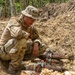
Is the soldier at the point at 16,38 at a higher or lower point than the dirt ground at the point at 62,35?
higher

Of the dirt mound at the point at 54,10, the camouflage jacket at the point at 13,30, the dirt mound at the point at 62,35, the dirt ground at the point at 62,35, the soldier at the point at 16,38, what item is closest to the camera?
the camouflage jacket at the point at 13,30

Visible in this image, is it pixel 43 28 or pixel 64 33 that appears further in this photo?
pixel 43 28

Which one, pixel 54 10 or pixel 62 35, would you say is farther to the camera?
pixel 54 10

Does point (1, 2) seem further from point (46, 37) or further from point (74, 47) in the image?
point (74, 47)

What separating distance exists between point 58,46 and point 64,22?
2123mm

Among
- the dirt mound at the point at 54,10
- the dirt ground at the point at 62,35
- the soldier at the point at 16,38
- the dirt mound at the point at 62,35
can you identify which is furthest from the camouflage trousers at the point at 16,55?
the dirt mound at the point at 54,10

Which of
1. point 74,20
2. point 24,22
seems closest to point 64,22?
point 74,20

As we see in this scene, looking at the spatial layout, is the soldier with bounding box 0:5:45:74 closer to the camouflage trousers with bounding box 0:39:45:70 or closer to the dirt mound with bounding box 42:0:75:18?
the camouflage trousers with bounding box 0:39:45:70

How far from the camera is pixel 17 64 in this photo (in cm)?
428

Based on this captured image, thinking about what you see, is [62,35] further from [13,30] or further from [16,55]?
[13,30]

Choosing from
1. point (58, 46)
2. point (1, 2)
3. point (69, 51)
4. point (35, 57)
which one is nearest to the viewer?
point (35, 57)

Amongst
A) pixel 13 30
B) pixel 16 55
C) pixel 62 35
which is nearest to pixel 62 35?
pixel 62 35

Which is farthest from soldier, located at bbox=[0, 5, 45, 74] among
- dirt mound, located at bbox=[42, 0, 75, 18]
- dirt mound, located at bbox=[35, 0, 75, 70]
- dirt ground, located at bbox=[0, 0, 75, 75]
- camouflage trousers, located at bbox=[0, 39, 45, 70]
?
dirt mound, located at bbox=[42, 0, 75, 18]

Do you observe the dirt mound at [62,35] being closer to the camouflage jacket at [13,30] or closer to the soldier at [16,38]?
the soldier at [16,38]
